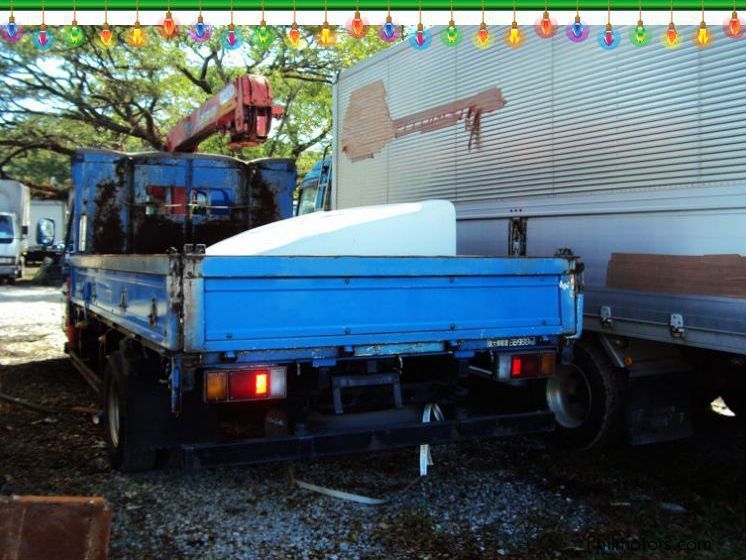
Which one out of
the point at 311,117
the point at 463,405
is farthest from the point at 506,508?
the point at 311,117

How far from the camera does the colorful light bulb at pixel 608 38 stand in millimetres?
4316

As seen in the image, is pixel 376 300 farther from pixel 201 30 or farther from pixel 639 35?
pixel 639 35

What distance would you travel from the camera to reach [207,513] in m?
4.17

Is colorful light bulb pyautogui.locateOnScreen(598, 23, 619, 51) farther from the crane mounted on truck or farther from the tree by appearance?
the tree

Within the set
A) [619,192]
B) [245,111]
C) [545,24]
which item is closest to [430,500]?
[619,192]

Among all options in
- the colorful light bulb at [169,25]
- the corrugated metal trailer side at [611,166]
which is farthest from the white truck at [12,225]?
the colorful light bulb at [169,25]

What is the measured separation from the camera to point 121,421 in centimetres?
453

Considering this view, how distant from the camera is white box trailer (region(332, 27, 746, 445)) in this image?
439 centimetres

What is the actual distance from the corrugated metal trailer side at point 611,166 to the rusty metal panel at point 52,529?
3.64m

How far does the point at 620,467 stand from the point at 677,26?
3.08 m

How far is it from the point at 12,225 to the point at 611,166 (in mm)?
21674

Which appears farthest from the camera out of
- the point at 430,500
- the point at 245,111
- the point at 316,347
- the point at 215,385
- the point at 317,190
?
the point at 317,190

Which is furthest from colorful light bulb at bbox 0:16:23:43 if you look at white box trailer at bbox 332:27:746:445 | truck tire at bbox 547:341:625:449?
truck tire at bbox 547:341:625:449

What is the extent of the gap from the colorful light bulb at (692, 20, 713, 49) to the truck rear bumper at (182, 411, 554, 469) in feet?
8.22
